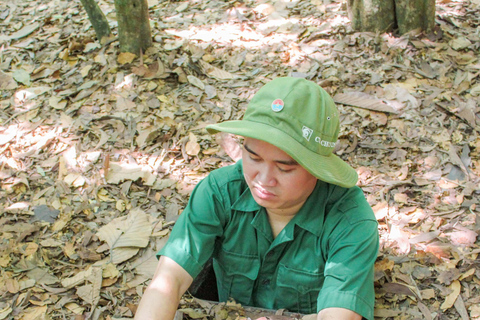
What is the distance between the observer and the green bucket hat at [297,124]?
1.76 m

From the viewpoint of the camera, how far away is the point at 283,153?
6.02 feet

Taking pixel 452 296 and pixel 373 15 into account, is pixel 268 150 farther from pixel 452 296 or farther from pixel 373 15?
pixel 373 15

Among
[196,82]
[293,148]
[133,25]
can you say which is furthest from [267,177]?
[133,25]

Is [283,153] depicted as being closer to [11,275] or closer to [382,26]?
[11,275]

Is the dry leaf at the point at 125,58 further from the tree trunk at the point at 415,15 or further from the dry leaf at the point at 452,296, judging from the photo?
the dry leaf at the point at 452,296

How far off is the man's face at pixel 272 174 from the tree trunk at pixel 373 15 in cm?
260

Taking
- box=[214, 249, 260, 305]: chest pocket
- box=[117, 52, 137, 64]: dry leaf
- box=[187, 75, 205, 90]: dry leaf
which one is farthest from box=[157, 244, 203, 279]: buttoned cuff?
box=[117, 52, 137, 64]: dry leaf

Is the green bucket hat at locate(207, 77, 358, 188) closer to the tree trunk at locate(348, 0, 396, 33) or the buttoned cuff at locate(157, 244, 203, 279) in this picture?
the buttoned cuff at locate(157, 244, 203, 279)

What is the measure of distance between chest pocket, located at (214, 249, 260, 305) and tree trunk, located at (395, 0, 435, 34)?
2.72m

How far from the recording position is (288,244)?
2201mm

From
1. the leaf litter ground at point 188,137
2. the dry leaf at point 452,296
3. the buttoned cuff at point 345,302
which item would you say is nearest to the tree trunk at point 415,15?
the leaf litter ground at point 188,137

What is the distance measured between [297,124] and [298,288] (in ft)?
2.82

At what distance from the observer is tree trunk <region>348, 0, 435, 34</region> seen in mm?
3973

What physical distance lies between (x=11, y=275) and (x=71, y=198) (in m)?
0.62
